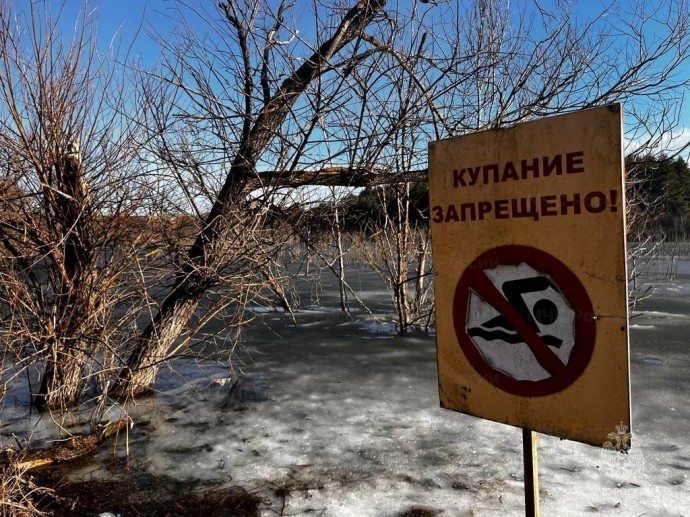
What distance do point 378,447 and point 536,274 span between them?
2.60 meters

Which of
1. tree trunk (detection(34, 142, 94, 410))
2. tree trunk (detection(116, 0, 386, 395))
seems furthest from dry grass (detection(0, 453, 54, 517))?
tree trunk (detection(116, 0, 386, 395))

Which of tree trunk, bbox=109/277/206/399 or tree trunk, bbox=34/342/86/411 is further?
tree trunk, bbox=109/277/206/399

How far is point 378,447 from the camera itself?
3.82m

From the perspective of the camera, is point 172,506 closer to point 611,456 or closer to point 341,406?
point 341,406

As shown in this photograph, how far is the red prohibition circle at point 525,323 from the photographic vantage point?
1.56 metres

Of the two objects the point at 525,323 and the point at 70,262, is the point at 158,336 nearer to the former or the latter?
the point at 70,262

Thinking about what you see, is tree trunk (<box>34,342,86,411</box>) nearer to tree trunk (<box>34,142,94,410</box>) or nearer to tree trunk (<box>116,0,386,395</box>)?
tree trunk (<box>34,142,94,410</box>)

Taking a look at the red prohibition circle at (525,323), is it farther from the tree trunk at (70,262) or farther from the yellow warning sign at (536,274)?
the tree trunk at (70,262)

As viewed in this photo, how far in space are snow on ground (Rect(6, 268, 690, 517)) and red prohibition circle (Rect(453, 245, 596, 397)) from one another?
1.49 meters

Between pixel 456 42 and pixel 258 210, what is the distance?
13.0ft

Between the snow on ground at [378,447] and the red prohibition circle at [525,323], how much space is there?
1487 mm

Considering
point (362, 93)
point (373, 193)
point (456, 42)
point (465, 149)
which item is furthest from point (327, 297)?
point (465, 149)

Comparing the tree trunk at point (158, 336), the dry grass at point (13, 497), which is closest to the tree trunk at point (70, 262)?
the tree trunk at point (158, 336)

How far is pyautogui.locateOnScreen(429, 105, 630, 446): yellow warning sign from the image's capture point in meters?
1.51
